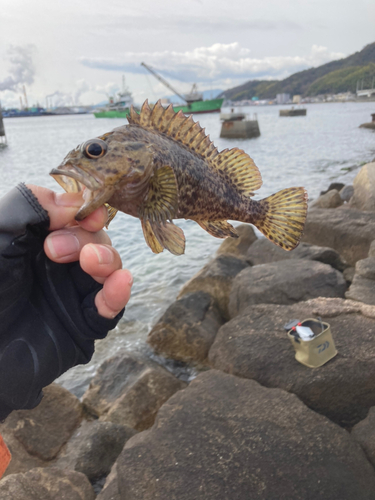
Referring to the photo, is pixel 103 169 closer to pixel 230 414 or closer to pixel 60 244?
pixel 60 244

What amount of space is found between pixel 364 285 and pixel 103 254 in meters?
7.58

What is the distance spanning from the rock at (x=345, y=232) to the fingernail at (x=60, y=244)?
10.3m

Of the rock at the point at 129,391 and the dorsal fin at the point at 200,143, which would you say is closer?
the dorsal fin at the point at 200,143

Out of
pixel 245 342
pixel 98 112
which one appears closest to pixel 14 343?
pixel 245 342

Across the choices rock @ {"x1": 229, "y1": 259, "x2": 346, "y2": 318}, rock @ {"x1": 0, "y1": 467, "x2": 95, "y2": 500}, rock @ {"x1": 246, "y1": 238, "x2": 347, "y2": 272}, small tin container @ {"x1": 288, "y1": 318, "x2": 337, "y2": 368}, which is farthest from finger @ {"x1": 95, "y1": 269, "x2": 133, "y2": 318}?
rock @ {"x1": 246, "y1": 238, "x2": 347, "y2": 272}

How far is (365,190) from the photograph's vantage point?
13.8 metres

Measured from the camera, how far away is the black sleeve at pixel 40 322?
1903mm

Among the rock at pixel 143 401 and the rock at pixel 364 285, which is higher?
the rock at pixel 364 285

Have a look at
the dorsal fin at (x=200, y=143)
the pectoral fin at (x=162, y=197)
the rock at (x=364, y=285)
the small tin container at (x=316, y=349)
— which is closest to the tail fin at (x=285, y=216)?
the dorsal fin at (x=200, y=143)

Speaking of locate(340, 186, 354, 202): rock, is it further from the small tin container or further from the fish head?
the fish head

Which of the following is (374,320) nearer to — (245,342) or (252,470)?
(245,342)

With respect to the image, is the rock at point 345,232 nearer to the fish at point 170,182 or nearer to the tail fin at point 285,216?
the tail fin at point 285,216

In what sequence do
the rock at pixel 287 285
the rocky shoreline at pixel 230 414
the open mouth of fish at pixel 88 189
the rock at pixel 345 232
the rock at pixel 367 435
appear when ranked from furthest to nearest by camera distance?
the rock at pixel 345 232 < the rock at pixel 287 285 < the rock at pixel 367 435 < the rocky shoreline at pixel 230 414 < the open mouth of fish at pixel 88 189

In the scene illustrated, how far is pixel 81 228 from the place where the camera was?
169 centimetres
